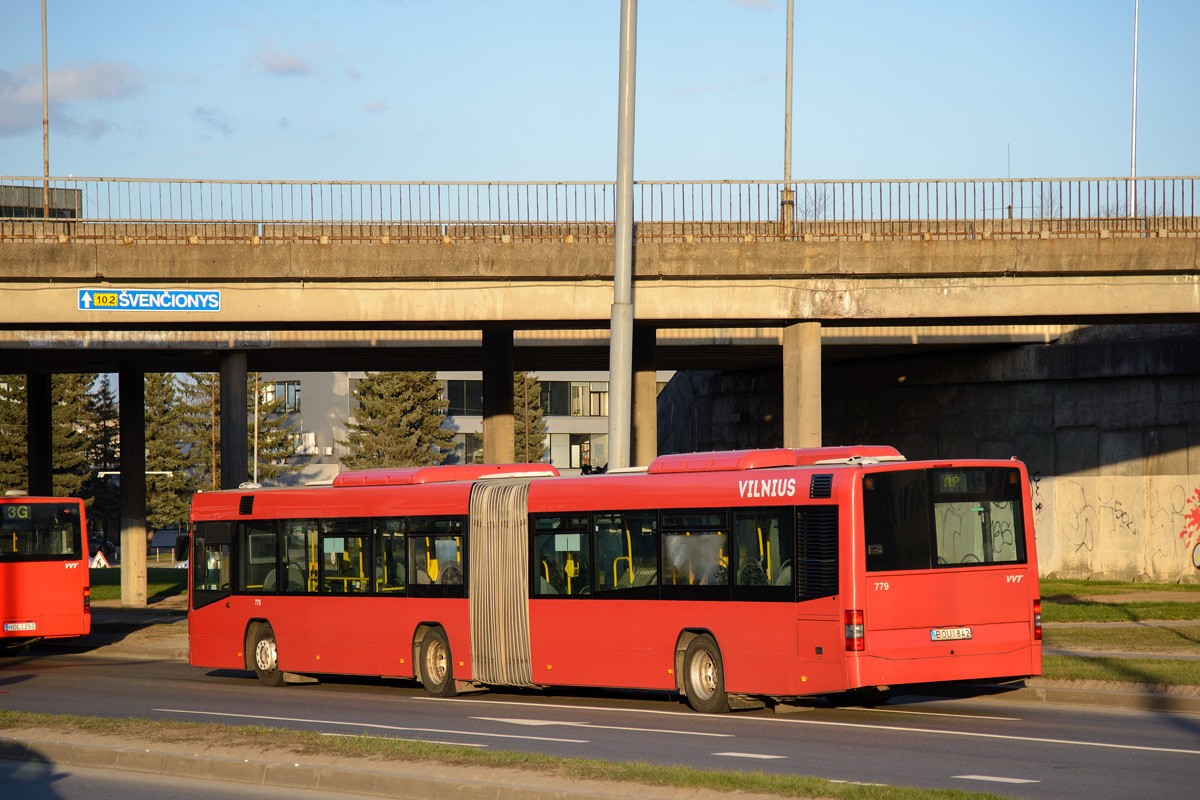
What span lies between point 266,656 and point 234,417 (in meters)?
12.1

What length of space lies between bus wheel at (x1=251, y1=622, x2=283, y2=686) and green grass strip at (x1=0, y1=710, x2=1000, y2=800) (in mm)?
6579

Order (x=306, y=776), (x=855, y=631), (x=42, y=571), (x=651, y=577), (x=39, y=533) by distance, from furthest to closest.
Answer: (x=39, y=533) → (x=42, y=571) → (x=651, y=577) → (x=855, y=631) → (x=306, y=776)

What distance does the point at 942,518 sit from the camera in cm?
1430

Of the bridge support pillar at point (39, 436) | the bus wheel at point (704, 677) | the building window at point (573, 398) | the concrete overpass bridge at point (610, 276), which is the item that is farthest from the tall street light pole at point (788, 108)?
the building window at point (573, 398)

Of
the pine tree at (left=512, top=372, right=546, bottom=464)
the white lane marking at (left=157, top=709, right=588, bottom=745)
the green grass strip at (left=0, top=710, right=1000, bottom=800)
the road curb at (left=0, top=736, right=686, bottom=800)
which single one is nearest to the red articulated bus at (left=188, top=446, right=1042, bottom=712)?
the white lane marking at (left=157, top=709, right=588, bottom=745)

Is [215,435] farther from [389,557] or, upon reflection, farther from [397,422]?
[389,557]

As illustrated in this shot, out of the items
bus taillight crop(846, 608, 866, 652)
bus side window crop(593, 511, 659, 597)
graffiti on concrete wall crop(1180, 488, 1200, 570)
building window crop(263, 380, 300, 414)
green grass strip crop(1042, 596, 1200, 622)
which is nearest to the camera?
bus taillight crop(846, 608, 866, 652)

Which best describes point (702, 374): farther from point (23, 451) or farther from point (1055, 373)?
point (23, 451)

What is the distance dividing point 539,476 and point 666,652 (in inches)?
155

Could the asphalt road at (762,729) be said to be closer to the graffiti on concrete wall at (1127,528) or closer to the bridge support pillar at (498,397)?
the bridge support pillar at (498,397)

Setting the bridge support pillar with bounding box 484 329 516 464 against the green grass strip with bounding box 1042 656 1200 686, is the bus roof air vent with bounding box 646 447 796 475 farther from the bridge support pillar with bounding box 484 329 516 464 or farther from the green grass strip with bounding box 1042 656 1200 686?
the bridge support pillar with bounding box 484 329 516 464

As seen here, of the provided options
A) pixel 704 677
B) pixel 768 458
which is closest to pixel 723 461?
pixel 768 458

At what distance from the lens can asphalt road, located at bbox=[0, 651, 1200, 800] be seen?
420 inches

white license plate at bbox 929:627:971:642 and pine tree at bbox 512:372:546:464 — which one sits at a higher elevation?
pine tree at bbox 512:372:546:464
